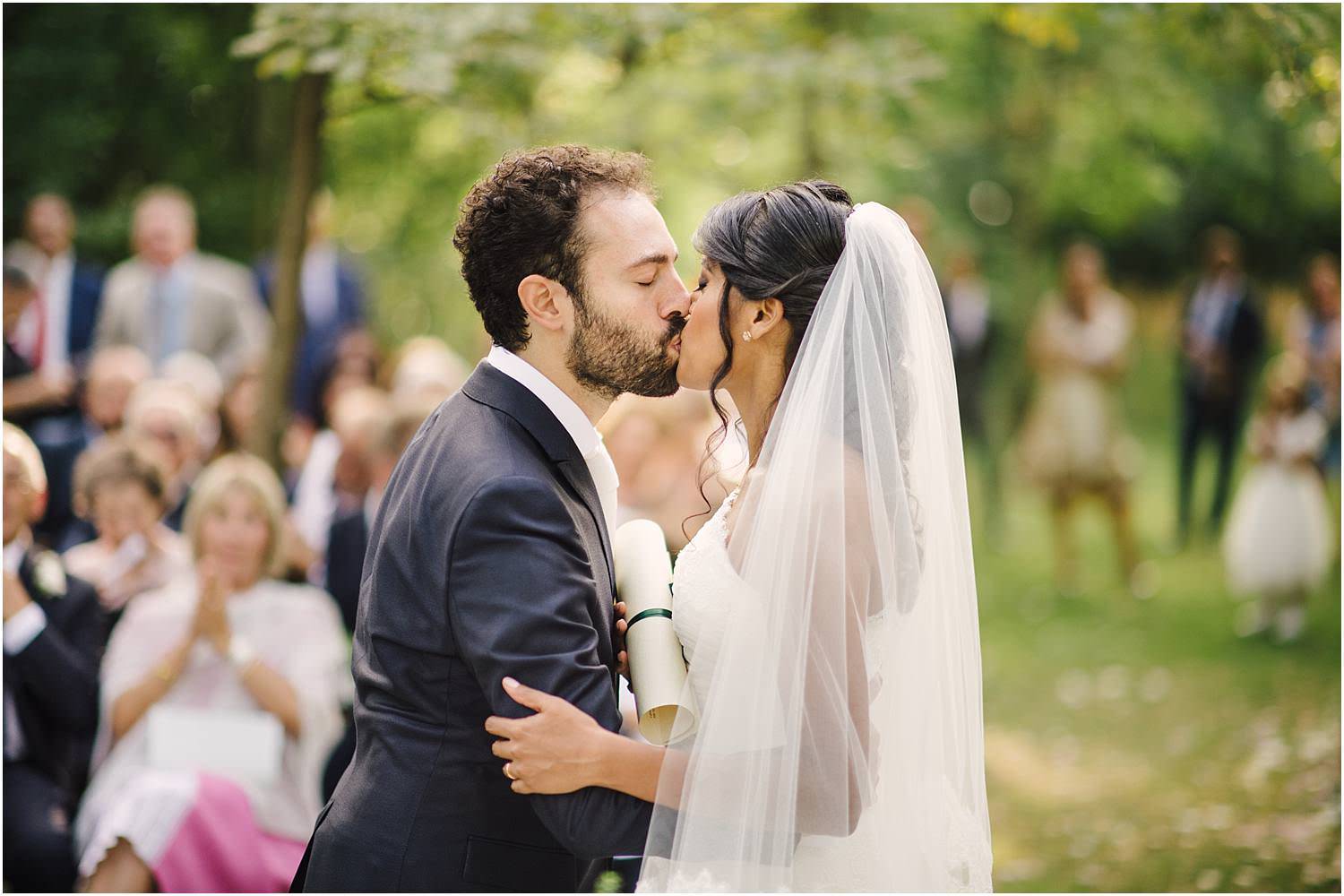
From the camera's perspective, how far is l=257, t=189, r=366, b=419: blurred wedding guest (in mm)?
8914

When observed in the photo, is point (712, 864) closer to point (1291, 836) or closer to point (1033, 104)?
point (1291, 836)

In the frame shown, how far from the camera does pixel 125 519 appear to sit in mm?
5418

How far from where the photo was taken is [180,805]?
14.2 ft

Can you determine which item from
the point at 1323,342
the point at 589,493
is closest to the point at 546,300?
the point at 589,493

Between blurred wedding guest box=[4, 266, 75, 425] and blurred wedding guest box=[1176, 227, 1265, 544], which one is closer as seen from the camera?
blurred wedding guest box=[4, 266, 75, 425]

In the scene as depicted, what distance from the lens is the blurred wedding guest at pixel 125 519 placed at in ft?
17.6

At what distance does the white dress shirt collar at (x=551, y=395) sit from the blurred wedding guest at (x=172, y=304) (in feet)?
19.4

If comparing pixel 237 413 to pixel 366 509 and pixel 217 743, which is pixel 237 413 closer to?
pixel 366 509

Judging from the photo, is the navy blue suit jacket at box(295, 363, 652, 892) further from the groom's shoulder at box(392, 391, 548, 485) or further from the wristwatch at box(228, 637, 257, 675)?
the wristwatch at box(228, 637, 257, 675)

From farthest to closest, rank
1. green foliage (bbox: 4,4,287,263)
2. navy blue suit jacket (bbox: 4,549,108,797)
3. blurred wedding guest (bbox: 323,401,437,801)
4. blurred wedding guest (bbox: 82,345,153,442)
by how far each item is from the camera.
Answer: green foliage (bbox: 4,4,287,263)
blurred wedding guest (bbox: 82,345,153,442)
blurred wedding guest (bbox: 323,401,437,801)
navy blue suit jacket (bbox: 4,549,108,797)

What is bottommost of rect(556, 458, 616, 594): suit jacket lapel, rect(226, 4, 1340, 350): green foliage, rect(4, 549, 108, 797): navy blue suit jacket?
rect(4, 549, 108, 797): navy blue suit jacket

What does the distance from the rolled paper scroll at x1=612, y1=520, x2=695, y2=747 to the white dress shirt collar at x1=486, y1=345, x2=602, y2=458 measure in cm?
30

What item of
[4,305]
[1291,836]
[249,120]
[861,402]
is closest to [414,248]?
[249,120]

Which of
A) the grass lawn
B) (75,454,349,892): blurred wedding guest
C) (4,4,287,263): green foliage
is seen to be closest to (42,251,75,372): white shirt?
(4,4,287,263): green foliage
